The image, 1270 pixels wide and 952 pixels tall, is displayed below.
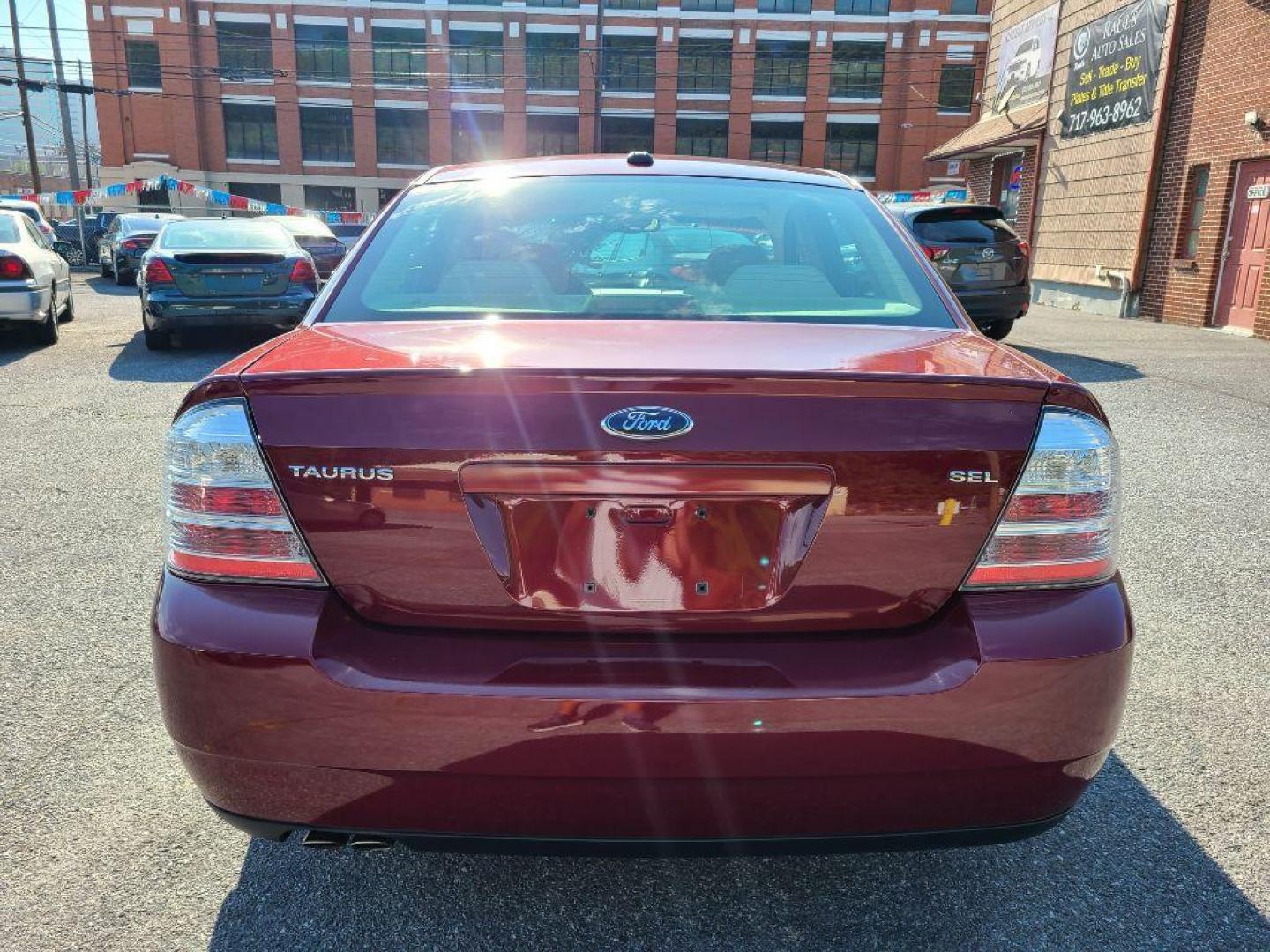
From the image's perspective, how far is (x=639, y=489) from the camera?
5.49 feet

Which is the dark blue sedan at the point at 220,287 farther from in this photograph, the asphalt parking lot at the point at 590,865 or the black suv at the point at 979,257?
the black suv at the point at 979,257

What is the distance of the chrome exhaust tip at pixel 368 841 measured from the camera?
1781mm

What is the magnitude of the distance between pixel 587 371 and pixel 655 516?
28 cm

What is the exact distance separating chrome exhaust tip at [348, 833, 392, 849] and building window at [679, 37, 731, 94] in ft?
183

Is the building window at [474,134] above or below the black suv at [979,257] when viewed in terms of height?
above

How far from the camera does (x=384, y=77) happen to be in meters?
52.4

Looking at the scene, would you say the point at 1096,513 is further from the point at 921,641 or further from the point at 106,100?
the point at 106,100

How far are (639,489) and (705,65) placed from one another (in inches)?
2224

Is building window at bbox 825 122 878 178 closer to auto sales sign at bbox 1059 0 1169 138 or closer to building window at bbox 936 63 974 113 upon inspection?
building window at bbox 936 63 974 113

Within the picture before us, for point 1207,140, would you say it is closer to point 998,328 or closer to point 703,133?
point 998,328

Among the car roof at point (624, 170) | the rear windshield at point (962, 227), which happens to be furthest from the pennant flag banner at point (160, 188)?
the car roof at point (624, 170)

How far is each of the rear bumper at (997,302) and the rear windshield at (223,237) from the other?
7466 mm

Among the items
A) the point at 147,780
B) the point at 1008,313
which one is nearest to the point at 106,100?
the point at 1008,313

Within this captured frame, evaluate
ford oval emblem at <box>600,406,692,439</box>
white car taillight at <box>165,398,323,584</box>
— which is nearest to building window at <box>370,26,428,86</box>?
white car taillight at <box>165,398,323,584</box>
